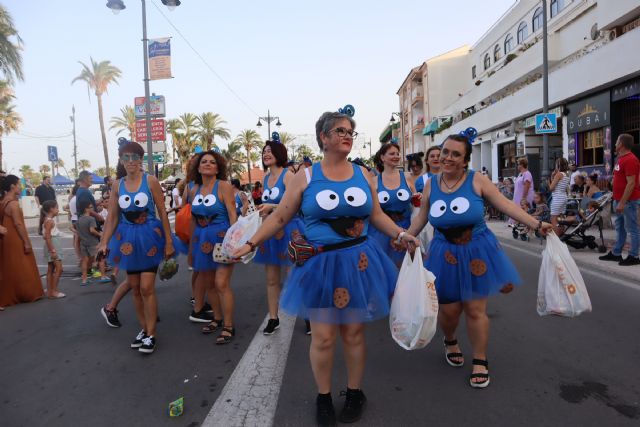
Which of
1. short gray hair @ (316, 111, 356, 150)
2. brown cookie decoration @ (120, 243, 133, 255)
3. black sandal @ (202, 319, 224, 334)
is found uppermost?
short gray hair @ (316, 111, 356, 150)

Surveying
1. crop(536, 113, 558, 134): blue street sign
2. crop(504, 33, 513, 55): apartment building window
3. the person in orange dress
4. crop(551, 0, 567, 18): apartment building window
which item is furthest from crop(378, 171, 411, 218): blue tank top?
crop(504, 33, 513, 55): apartment building window

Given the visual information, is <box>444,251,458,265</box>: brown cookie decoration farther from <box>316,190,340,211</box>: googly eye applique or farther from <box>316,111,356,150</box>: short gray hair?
<box>316,111,356,150</box>: short gray hair

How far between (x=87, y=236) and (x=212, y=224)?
4.20 meters

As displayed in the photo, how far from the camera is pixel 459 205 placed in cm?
327

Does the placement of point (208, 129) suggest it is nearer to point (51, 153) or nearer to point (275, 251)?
point (51, 153)

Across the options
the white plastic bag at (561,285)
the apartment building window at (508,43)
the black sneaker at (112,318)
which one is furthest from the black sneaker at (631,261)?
the apartment building window at (508,43)

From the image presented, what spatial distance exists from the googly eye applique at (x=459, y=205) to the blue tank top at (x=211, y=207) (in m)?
2.35

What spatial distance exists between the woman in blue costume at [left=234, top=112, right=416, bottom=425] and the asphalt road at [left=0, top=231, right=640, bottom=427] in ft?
1.41

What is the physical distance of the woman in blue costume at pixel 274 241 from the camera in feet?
15.1

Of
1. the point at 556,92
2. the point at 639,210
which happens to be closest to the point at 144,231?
the point at 639,210

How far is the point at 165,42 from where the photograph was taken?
47.1 feet

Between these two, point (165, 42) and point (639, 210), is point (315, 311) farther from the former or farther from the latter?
point (165, 42)

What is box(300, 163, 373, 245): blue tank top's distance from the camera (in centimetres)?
269

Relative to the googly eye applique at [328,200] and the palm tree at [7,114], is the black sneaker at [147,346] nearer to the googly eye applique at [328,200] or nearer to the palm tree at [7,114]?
the googly eye applique at [328,200]
